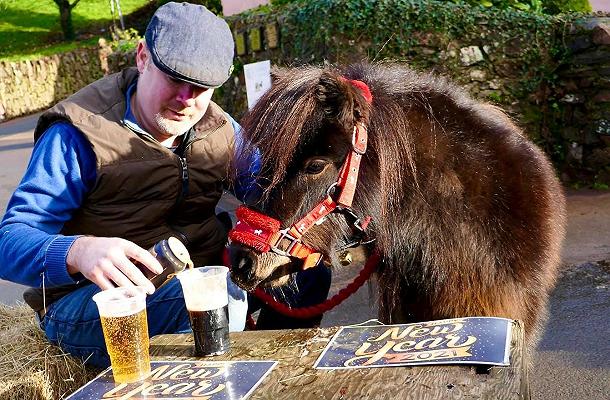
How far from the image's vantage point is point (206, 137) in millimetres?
3107

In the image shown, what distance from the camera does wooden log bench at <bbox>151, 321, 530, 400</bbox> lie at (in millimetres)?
1702

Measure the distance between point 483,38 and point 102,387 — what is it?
676 centimetres

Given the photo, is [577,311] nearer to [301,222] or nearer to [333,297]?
[333,297]

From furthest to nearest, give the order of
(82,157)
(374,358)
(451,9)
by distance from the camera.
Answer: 1. (451,9)
2. (82,157)
3. (374,358)

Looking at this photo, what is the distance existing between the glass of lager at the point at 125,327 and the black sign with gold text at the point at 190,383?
0.04m

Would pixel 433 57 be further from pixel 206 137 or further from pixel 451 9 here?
pixel 206 137

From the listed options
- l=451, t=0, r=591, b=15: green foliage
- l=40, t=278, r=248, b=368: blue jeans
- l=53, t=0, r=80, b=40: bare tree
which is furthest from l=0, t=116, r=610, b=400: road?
l=53, t=0, r=80, b=40: bare tree

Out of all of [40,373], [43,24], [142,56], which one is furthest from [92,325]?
[43,24]

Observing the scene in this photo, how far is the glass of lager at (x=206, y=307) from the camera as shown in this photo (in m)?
2.17

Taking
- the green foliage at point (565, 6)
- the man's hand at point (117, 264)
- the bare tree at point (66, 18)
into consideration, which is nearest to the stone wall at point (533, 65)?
the green foliage at point (565, 6)

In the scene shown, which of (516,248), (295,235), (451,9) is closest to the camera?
(295,235)

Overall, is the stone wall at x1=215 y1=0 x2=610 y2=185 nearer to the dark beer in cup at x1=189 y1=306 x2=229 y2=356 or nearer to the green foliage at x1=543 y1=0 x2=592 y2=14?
the green foliage at x1=543 y1=0 x2=592 y2=14

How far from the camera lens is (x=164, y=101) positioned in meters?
2.77

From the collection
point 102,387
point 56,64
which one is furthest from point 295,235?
point 56,64
